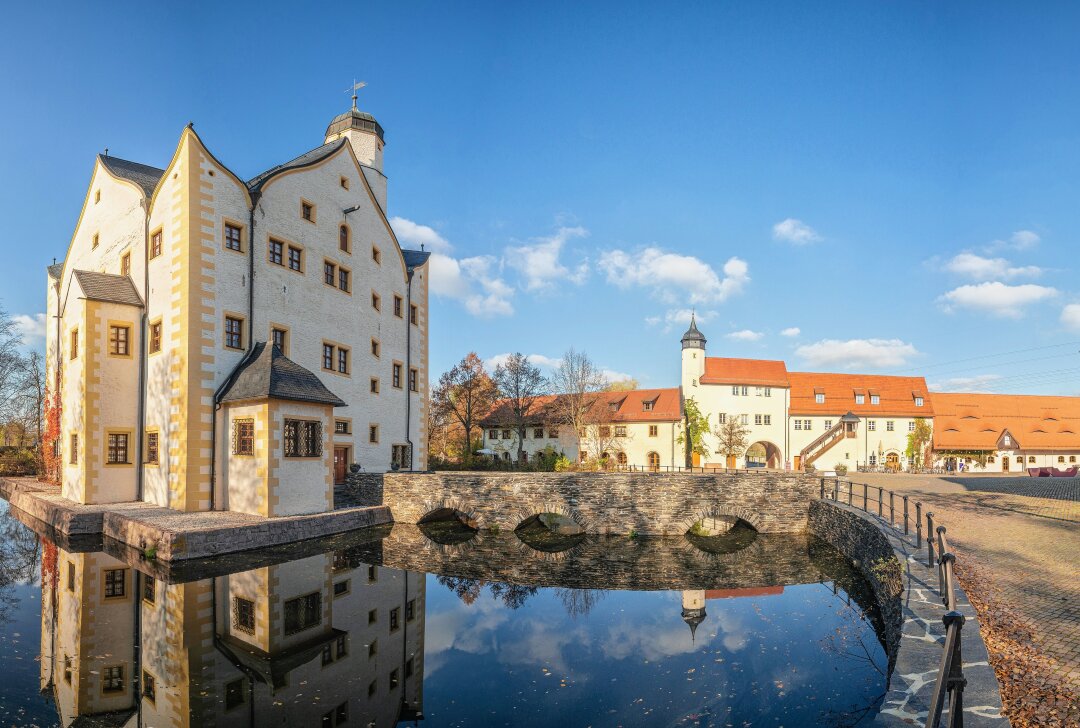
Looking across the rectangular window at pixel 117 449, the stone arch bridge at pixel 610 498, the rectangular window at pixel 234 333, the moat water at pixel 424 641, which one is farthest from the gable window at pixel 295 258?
the moat water at pixel 424 641

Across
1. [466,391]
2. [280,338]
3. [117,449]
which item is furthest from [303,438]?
[466,391]

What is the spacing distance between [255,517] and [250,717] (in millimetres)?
11118

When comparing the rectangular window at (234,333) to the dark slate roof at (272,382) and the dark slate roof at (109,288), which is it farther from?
the dark slate roof at (109,288)

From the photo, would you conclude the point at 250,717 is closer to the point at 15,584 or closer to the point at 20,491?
the point at 15,584

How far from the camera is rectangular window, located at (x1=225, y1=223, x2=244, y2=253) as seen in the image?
750 inches

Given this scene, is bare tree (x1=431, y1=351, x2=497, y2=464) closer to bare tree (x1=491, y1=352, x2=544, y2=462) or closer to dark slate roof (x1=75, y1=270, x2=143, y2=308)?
bare tree (x1=491, y1=352, x2=544, y2=462)

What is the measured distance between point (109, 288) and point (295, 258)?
5987 millimetres

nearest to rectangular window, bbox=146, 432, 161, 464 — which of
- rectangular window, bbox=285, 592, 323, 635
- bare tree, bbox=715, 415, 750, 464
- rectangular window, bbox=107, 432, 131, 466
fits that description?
rectangular window, bbox=107, 432, 131, 466

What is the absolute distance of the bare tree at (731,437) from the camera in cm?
4247

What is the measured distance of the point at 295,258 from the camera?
21.5 meters

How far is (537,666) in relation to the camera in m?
8.71

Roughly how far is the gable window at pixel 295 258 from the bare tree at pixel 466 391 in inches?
899

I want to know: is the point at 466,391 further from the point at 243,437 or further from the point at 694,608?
the point at 694,608

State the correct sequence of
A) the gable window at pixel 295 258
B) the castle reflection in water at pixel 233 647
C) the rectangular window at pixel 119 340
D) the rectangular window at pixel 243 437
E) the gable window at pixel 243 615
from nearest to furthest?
the castle reflection in water at pixel 233 647, the gable window at pixel 243 615, the rectangular window at pixel 243 437, the rectangular window at pixel 119 340, the gable window at pixel 295 258
